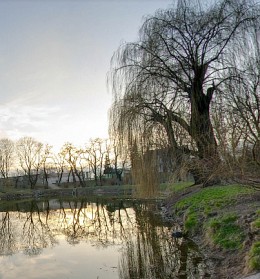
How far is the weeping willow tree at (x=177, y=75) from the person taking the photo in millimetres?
10320

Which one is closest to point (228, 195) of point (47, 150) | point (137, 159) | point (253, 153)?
point (137, 159)

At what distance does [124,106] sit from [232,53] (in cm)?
Result: 416

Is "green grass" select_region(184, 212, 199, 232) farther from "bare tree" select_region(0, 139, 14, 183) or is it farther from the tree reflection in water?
"bare tree" select_region(0, 139, 14, 183)

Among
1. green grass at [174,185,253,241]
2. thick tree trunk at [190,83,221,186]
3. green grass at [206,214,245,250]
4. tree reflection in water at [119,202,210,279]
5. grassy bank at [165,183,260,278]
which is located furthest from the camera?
thick tree trunk at [190,83,221,186]

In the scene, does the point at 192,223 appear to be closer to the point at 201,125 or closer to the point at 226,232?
the point at 226,232

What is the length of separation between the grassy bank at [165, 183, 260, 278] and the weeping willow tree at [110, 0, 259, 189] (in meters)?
1.28

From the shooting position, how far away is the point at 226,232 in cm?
845

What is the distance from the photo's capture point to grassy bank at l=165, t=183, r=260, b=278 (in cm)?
668

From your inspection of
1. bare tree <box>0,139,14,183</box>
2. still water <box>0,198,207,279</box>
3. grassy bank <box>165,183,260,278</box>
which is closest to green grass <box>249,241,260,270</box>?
grassy bank <box>165,183,260,278</box>

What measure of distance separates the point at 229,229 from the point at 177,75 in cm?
560

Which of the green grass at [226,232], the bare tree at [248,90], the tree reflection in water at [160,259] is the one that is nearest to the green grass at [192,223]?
the tree reflection in water at [160,259]

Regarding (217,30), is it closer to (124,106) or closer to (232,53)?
(232,53)

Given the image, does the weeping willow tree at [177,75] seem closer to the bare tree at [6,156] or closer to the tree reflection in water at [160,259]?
the tree reflection in water at [160,259]

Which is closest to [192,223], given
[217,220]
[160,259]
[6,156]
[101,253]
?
[217,220]
